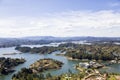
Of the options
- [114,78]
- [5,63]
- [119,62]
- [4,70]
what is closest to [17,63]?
[5,63]

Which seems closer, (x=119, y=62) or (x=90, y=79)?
(x=90, y=79)

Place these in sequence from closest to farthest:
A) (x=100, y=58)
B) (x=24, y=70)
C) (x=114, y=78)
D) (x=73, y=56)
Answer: (x=114, y=78), (x=24, y=70), (x=100, y=58), (x=73, y=56)

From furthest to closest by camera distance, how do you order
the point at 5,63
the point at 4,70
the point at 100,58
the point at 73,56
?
the point at 73,56 → the point at 100,58 → the point at 5,63 → the point at 4,70

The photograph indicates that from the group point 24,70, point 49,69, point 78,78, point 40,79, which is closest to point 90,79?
point 78,78

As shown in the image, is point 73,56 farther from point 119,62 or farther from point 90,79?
point 90,79

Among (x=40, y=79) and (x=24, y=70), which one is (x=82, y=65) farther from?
(x=40, y=79)

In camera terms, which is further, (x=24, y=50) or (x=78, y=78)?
(x=24, y=50)

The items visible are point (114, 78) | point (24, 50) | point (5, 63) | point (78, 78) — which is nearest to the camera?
point (114, 78)

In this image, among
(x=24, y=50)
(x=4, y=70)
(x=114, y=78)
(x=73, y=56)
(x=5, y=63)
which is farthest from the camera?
(x=24, y=50)

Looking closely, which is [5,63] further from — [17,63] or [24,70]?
[24,70]
